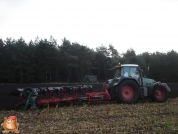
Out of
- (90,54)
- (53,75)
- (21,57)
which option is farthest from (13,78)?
(90,54)

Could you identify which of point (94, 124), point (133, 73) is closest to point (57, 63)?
point (133, 73)

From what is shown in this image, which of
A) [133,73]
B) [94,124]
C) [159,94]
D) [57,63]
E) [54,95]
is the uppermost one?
[57,63]

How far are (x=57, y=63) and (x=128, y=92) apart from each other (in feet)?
140

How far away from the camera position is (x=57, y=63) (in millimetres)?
55062

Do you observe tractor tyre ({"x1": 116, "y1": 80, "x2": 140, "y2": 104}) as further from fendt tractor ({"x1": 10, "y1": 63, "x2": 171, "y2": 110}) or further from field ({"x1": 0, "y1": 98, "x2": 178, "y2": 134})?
field ({"x1": 0, "y1": 98, "x2": 178, "y2": 134})

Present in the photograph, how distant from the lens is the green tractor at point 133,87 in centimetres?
1339

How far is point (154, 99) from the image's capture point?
45.7ft

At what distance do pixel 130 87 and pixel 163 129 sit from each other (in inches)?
268

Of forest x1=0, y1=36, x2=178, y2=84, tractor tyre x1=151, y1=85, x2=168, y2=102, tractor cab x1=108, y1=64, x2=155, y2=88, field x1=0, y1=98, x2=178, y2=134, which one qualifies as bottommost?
field x1=0, y1=98, x2=178, y2=134

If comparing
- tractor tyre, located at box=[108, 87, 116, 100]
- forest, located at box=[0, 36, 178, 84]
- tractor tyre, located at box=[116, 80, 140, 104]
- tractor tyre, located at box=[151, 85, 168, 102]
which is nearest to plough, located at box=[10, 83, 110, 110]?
tractor tyre, located at box=[108, 87, 116, 100]

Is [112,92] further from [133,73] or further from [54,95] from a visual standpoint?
[54,95]

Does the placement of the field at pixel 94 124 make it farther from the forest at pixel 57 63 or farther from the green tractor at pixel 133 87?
the forest at pixel 57 63

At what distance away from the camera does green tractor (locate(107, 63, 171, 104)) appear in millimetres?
13391

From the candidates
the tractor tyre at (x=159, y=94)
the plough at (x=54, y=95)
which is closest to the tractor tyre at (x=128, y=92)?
the plough at (x=54, y=95)
